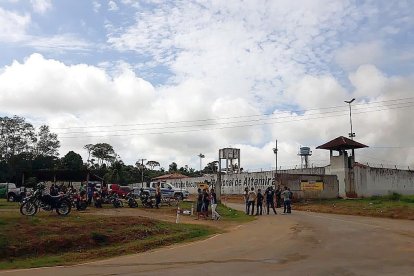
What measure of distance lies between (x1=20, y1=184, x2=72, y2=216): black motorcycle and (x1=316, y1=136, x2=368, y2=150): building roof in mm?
26854

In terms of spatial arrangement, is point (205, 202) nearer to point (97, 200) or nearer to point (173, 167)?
point (97, 200)

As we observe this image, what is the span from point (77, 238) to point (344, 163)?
1169 inches

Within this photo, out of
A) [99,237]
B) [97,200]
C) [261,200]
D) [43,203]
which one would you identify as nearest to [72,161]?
[97,200]

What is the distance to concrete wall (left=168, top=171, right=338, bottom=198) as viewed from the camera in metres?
37.6

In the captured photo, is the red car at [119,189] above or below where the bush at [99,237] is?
above

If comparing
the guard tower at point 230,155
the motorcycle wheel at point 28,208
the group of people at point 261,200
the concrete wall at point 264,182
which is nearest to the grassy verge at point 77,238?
the motorcycle wheel at point 28,208

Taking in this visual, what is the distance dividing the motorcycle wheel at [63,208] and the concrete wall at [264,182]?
18861 mm

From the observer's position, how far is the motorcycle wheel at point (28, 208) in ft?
69.2

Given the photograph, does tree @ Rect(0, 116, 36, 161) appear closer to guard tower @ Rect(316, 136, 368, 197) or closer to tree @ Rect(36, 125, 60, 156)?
tree @ Rect(36, 125, 60, 156)

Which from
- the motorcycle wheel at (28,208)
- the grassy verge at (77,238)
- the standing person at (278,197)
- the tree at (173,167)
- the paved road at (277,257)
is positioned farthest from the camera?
the tree at (173,167)

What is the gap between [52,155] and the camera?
8681cm

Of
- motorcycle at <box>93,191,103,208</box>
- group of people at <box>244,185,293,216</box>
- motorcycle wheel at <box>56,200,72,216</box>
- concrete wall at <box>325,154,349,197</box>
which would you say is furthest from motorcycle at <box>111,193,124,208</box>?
concrete wall at <box>325,154,349,197</box>

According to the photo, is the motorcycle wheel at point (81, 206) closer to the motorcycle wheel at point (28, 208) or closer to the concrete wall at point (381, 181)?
the motorcycle wheel at point (28, 208)

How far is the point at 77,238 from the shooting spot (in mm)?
16062
